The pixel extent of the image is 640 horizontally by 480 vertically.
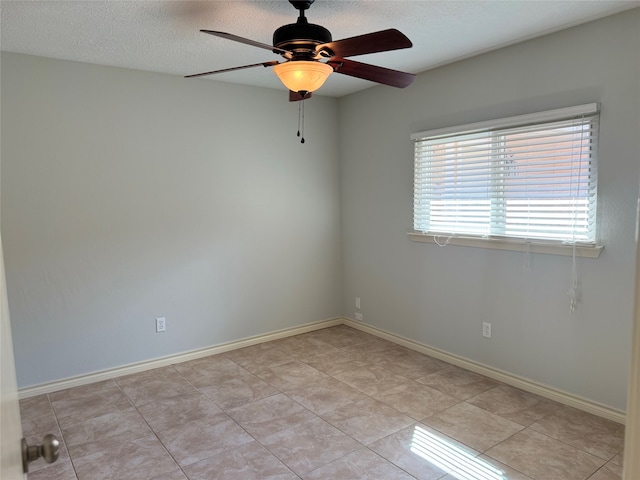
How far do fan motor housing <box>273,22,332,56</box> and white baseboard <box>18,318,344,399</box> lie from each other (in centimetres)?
275

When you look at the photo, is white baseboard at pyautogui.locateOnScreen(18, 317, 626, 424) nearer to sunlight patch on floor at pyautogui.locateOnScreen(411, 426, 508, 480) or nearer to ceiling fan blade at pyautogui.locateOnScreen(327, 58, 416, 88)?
sunlight patch on floor at pyautogui.locateOnScreen(411, 426, 508, 480)

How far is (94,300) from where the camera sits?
3.36m

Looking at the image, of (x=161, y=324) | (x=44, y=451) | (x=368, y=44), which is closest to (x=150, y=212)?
(x=161, y=324)

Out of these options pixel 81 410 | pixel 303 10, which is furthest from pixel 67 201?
pixel 303 10

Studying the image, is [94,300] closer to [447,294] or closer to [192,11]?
[192,11]

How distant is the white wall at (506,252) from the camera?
8.39 ft

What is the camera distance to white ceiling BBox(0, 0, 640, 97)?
232cm

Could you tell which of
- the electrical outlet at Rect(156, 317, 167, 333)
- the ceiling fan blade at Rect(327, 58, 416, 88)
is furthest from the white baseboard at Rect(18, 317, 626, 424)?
the ceiling fan blade at Rect(327, 58, 416, 88)

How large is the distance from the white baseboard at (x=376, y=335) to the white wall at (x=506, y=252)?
53 mm

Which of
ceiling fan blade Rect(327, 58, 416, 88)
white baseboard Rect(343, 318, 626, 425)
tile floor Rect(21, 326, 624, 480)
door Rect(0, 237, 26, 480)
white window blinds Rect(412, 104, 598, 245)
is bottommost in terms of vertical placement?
tile floor Rect(21, 326, 624, 480)

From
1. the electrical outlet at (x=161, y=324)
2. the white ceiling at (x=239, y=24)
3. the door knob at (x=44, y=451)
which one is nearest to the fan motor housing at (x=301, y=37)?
the white ceiling at (x=239, y=24)

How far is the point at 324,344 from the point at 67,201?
2472mm

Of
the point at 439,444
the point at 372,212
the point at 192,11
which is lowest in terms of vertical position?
the point at 439,444

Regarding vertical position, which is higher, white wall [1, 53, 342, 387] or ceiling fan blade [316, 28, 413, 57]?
ceiling fan blade [316, 28, 413, 57]
